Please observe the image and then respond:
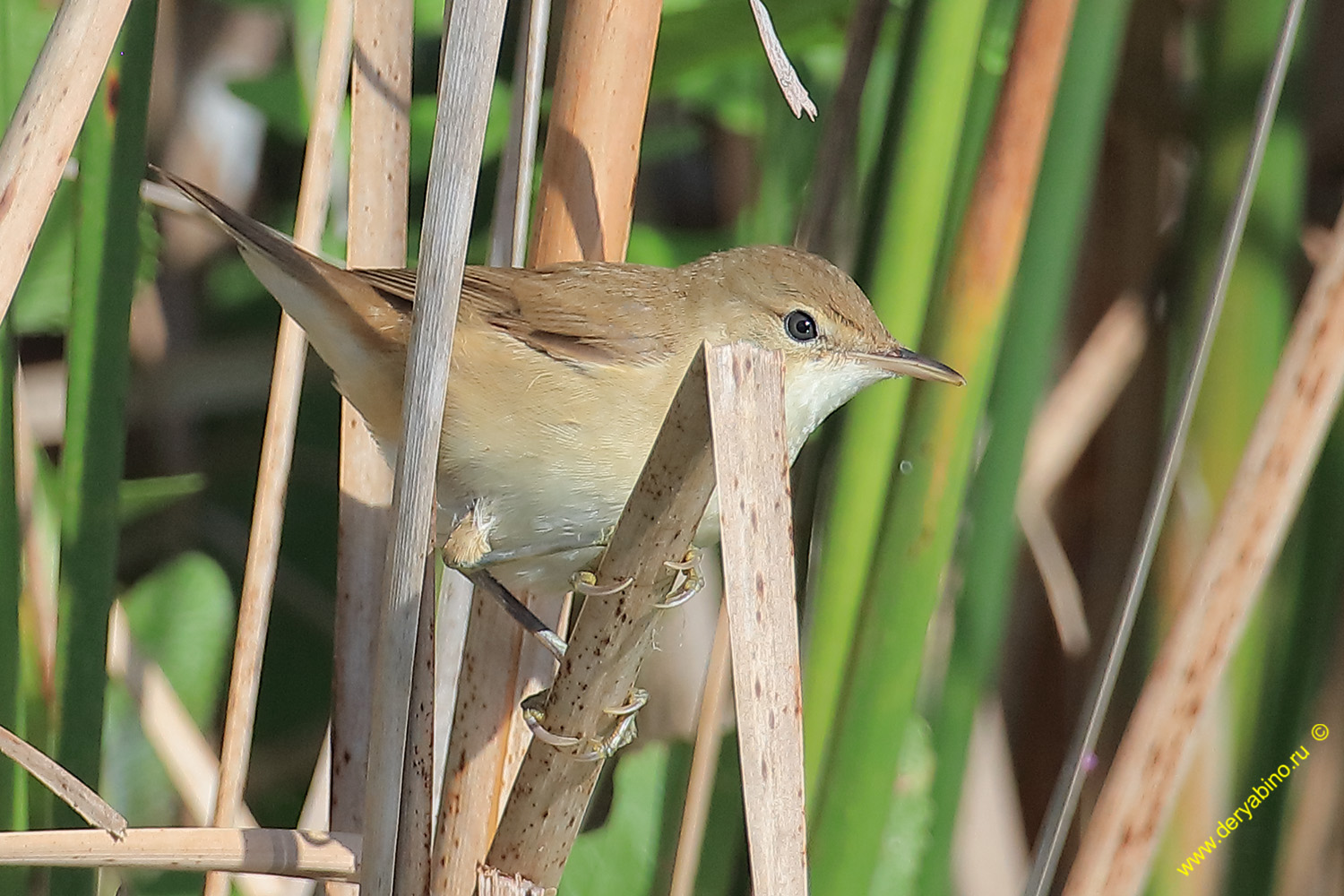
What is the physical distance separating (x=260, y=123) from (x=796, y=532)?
146 cm

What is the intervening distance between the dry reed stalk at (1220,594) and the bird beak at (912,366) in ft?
1.01

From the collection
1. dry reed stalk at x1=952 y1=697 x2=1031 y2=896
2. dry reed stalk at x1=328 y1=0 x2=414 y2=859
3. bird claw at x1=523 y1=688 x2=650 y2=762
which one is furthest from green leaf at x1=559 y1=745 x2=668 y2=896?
dry reed stalk at x1=952 y1=697 x2=1031 y2=896

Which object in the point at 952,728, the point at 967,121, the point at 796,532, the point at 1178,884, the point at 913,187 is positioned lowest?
the point at 1178,884

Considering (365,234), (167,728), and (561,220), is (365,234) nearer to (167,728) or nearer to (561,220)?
(561,220)

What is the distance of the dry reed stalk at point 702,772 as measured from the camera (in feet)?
4.48

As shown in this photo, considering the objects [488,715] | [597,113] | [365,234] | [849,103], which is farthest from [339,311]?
[849,103]

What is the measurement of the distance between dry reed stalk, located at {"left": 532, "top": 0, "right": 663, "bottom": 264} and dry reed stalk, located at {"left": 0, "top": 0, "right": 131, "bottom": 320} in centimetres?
48

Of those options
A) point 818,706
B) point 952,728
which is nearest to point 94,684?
point 818,706

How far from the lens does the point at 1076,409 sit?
209cm

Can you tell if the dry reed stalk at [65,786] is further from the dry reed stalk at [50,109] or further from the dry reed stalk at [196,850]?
the dry reed stalk at [50,109]

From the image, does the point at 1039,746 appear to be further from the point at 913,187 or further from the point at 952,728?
the point at 913,187

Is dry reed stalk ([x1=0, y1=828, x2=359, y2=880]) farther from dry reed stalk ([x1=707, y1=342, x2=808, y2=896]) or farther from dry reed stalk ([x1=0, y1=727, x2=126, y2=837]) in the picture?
dry reed stalk ([x1=707, y1=342, x2=808, y2=896])

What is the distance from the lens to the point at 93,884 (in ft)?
4.12

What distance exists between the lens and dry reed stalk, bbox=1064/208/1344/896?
1.32 meters
